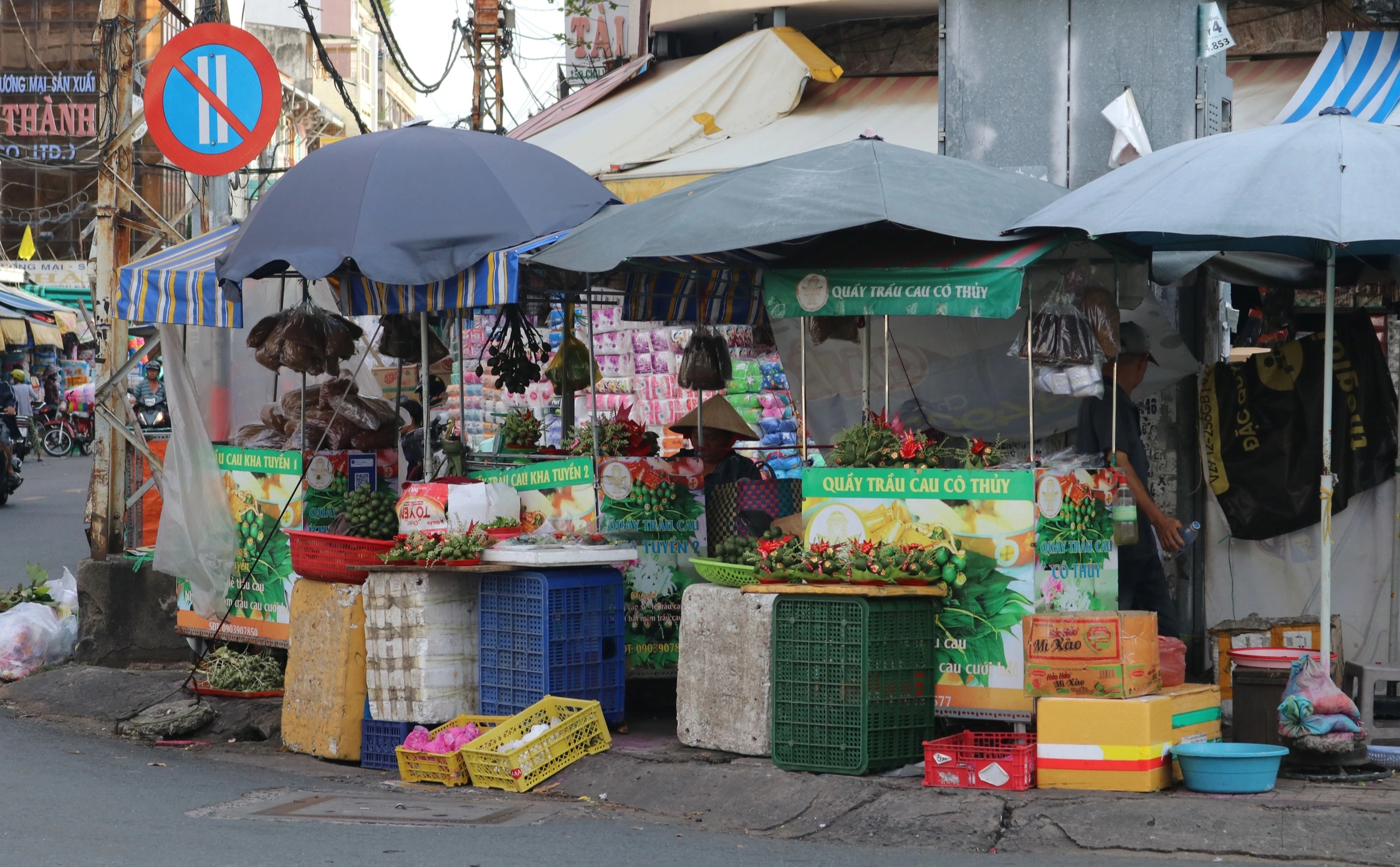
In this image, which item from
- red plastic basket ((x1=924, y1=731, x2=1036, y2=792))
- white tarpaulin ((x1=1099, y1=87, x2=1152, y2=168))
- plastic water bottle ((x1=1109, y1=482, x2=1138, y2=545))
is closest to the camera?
red plastic basket ((x1=924, y1=731, x2=1036, y2=792))

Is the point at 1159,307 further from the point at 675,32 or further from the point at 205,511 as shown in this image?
the point at 675,32

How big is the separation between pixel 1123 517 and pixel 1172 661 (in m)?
0.71

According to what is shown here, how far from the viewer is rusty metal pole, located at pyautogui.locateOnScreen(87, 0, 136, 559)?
10.4 metres

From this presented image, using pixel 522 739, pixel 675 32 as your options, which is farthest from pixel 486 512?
pixel 675 32

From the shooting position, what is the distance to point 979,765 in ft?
20.7

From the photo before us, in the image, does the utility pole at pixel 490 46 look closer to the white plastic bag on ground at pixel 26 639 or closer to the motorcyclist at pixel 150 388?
the motorcyclist at pixel 150 388

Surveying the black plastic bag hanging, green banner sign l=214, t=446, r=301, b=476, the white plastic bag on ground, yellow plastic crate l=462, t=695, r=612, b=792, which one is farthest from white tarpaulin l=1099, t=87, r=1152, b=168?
the white plastic bag on ground

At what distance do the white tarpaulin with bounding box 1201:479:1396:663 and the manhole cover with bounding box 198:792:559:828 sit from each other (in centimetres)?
425

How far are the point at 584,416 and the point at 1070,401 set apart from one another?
7.03 meters

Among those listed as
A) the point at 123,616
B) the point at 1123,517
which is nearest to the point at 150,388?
the point at 123,616

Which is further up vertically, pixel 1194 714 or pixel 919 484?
pixel 919 484

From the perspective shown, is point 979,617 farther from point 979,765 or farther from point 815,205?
point 815,205

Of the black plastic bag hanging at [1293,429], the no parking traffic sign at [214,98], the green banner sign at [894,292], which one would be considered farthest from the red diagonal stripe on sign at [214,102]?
the black plastic bag hanging at [1293,429]

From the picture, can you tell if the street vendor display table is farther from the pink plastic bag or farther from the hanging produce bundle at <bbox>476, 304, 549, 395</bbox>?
the pink plastic bag
